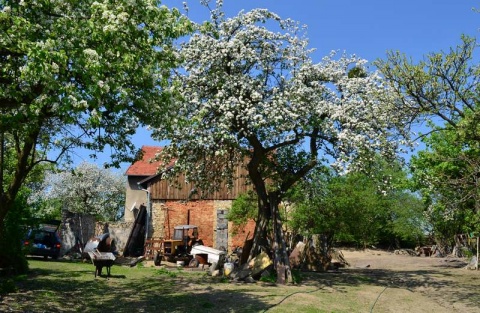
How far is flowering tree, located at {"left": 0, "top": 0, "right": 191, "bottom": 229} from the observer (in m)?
7.89

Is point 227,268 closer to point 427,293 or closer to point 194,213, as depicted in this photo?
point 427,293

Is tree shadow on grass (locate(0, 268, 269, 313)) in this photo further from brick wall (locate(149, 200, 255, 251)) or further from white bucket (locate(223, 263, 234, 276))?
brick wall (locate(149, 200, 255, 251))

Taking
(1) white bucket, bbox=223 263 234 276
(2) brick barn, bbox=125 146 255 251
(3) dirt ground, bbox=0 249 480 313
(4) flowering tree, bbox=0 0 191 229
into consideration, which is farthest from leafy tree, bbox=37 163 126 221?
(4) flowering tree, bbox=0 0 191 229

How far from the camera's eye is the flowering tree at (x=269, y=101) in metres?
16.2

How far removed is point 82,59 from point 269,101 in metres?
9.45

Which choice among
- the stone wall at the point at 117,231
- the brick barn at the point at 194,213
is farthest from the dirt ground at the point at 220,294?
the brick barn at the point at 194,213

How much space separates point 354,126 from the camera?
54.8 ft

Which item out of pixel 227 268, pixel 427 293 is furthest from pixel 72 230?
pixel 427 293

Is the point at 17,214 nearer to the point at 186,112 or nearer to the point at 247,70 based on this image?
the point at 186,112

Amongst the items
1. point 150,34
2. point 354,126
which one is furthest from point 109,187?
point 150,34

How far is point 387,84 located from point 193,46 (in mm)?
6740

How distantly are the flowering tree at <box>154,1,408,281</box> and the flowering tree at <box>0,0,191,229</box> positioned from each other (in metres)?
5.57

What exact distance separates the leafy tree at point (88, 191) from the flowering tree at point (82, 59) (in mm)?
44229

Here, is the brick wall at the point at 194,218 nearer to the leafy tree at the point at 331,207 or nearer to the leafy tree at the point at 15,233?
the leafy tree at the point at 331,207
